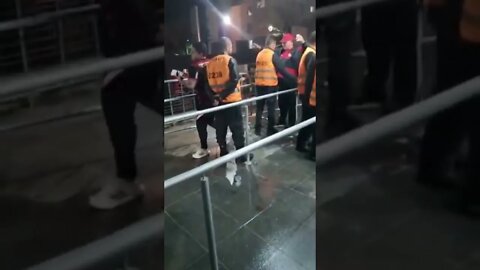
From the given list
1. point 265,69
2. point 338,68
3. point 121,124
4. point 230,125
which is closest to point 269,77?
point 265,69

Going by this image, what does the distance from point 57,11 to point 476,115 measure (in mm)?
529

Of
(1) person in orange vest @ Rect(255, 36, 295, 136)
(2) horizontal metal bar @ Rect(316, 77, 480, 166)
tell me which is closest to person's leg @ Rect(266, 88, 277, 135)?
(1) person in orange vest @ Rect(255, 36, 295, 136)

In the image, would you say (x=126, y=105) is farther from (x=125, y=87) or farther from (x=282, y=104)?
(x=282, y=104)

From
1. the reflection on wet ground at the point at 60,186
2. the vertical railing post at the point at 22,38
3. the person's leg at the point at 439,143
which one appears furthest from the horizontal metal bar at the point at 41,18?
the person's leg at the point at 439,143

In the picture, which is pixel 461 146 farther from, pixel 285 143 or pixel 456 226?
pixel 285 143

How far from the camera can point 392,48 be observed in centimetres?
46

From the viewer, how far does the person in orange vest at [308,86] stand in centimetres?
61

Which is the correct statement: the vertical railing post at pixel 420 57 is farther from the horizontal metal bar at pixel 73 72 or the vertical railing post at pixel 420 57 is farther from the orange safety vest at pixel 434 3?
the horizontal metal bar at pixel 73 72

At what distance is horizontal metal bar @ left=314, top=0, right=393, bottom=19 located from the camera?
1.47 feet

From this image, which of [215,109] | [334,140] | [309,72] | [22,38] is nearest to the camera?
[22,38]

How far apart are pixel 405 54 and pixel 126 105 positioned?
0.37 meters

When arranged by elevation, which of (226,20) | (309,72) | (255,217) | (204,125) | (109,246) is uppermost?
(226,20)

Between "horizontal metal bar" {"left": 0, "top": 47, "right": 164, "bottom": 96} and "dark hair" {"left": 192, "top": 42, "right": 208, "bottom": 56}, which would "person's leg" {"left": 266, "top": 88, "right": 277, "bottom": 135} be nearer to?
"dark hair" {"left": 192, "top": 42, "right": 208, "bottom": 56}

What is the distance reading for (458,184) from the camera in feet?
1.54
